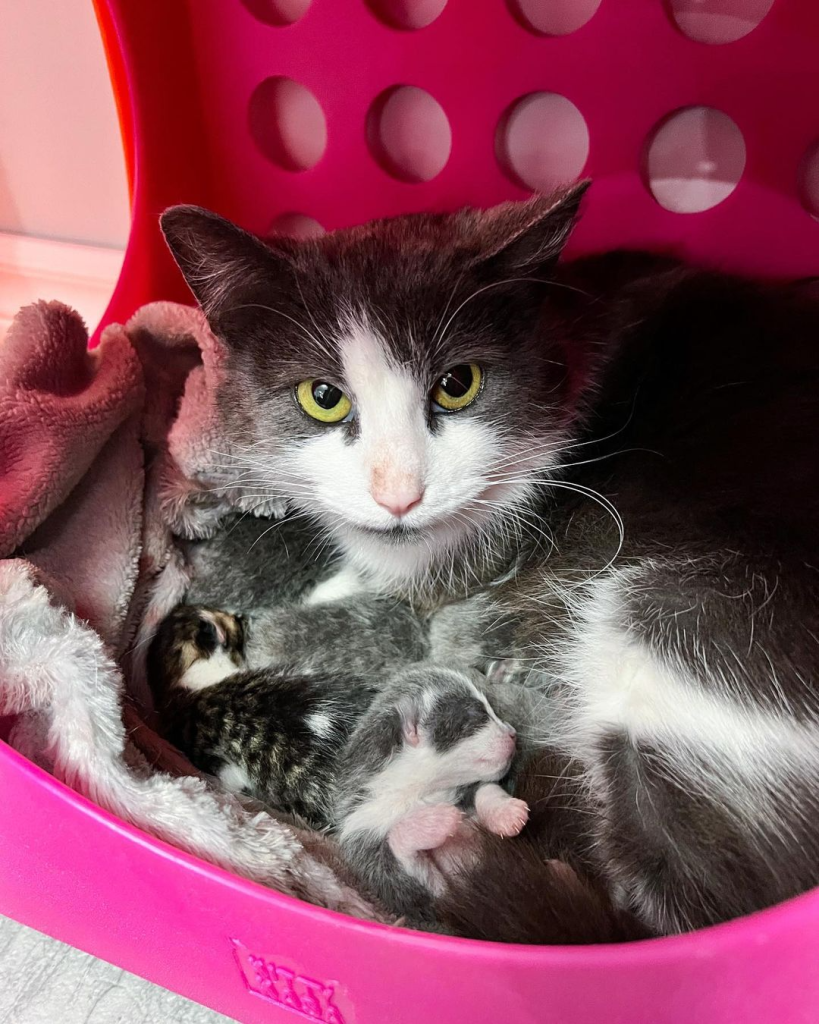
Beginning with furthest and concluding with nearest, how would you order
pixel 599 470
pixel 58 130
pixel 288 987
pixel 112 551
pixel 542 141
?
pixel 58 130 → pixel 542 141 → pixel 112 551 → pixel 599 470 → pixel 288 987

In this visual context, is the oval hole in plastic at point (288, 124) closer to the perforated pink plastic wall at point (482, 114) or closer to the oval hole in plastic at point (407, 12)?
the perforated pink plastic wall at point (482, 114)

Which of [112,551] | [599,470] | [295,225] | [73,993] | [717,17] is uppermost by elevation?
[717,17]

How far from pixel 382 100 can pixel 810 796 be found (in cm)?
120

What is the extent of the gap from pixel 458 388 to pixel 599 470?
0.23m

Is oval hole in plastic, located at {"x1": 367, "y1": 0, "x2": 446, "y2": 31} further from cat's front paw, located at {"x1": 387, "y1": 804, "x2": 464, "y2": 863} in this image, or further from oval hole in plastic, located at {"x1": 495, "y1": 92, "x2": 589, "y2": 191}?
cat's front paw, located at {"x1": 387, "y1": 804, "x2": 464, "y2": 863}

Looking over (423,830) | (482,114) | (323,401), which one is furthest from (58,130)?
(423,830)

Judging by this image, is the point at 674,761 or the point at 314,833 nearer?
the point at 674,761

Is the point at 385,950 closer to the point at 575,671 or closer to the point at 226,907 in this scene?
the point at 226,907

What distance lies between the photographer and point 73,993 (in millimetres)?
962

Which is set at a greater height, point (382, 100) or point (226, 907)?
point (382, 100)

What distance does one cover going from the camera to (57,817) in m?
0.78

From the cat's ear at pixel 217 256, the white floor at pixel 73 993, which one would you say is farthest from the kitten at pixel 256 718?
the cat's ear at pixel 217 256

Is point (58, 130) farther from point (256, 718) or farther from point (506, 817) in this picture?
point (506, 817)

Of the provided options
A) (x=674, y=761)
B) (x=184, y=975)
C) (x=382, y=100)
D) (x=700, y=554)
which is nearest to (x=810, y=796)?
(x=674, y=761)
